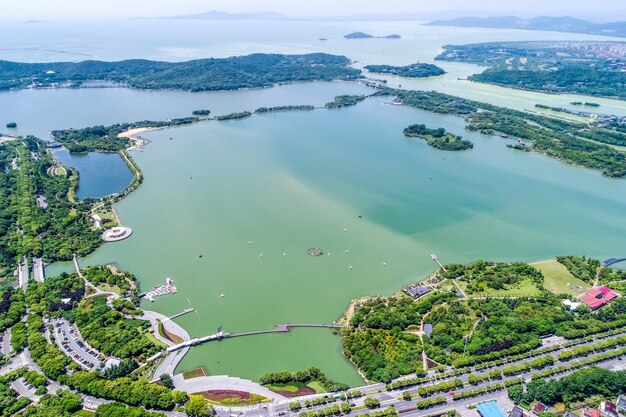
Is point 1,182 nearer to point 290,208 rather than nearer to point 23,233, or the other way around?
point 23,233

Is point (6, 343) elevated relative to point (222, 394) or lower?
elevated

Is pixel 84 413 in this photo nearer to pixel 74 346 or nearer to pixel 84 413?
pixel 84 413

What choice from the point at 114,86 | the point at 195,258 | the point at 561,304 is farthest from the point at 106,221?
the point at 114,86

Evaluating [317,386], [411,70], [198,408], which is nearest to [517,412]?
[317,386]

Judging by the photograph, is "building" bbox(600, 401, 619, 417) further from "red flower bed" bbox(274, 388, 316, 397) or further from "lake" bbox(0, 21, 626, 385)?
"red flower bed" bbox(274, 388, 316, 397)

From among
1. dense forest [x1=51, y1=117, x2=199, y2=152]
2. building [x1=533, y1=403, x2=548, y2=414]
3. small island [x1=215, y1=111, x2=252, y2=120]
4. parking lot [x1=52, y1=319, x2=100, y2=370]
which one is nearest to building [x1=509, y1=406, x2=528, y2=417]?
building [x1=533, y1=403, x2=548, y2=414]

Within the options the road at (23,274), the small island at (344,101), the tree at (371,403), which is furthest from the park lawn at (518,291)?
the small island at (344,101)

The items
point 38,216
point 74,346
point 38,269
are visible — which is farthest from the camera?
point 38,216

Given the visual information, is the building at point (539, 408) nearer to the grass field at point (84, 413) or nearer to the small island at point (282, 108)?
the grass field at point (84, 413)
